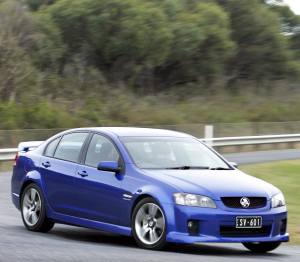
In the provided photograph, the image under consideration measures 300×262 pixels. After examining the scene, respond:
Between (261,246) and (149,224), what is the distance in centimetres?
149

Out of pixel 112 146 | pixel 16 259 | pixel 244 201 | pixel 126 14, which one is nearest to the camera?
pixel 16 259

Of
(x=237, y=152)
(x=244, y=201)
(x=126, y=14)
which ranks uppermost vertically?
(x=126, y=14)

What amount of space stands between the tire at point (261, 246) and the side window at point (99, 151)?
1.96 m

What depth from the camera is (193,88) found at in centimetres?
5184

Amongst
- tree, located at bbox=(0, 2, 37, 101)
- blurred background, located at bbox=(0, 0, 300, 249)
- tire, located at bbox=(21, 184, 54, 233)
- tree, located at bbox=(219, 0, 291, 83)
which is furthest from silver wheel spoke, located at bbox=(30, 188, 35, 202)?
tree, located at bbox=(219, 0, 291, 83)

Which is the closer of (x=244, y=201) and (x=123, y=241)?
(x=244, y=201)

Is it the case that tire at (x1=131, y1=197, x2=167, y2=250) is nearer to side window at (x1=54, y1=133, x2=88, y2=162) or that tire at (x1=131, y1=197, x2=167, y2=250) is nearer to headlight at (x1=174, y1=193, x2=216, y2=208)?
headlight at (x1=174, y1=193, x2=216, y2=208)

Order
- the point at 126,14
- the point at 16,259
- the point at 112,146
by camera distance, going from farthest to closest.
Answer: the point at 126,14
the point at 112,146
the point at 16,259

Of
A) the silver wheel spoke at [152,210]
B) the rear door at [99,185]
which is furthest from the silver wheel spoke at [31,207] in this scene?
the silver wheel spoke at [152,210]

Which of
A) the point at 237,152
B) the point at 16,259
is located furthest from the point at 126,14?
the point at 16,259

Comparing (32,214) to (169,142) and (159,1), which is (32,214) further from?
(159,1)

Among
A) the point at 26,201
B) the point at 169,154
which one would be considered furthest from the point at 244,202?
the point at 26,201

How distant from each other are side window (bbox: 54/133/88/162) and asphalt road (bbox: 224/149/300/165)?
15.6m

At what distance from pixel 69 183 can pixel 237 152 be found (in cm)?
2302
